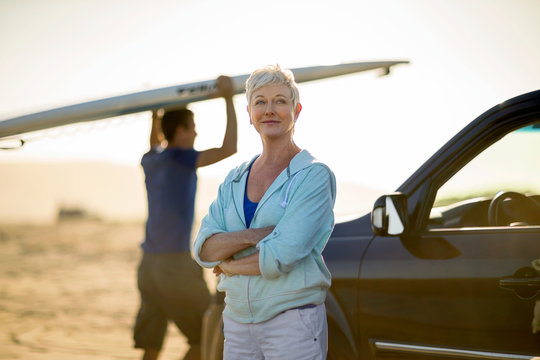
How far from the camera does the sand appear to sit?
6492 millimetres

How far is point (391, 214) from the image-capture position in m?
2.55

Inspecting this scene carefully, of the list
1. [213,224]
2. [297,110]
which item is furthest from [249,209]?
[297,110]

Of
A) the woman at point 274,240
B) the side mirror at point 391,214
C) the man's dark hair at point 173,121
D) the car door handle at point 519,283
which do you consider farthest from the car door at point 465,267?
the man's dark hair at point 173,121

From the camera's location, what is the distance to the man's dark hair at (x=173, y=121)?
442 cm

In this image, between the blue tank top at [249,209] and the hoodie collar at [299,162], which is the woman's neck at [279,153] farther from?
the blue tank top at [249,209]

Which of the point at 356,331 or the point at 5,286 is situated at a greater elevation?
the point at 356,331

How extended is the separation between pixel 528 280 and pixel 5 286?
11.0m

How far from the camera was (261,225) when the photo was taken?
2295 mm

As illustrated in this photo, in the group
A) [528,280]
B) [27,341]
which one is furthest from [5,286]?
[528,280]

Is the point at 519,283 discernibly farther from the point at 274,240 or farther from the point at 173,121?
the point at 173,121

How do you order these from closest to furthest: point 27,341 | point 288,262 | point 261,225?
1. point 288,262
2. point 261,225
3. point 27,341

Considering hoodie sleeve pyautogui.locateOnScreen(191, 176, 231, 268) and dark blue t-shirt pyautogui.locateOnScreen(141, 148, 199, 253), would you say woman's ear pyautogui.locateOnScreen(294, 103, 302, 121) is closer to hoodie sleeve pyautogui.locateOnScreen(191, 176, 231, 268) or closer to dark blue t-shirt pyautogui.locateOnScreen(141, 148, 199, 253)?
hoodie sleeve pyautogui.locateOnScreen(191, 176, 231, 268)

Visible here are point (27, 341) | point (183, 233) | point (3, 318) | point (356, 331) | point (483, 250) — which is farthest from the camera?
point (3, 318)

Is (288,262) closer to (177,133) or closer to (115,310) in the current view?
(177,133)
